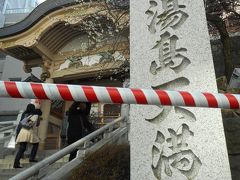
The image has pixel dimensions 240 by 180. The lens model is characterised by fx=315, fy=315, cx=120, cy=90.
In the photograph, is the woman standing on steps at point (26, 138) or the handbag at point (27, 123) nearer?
the woman standing on steps at point (26, 138)

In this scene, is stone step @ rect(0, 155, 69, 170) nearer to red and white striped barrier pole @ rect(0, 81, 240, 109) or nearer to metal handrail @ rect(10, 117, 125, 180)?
metal handrail @ rect(10, 117, 125, 180)

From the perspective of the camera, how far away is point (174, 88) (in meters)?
4.55

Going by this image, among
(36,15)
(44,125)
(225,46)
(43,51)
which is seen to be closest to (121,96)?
(225,46)

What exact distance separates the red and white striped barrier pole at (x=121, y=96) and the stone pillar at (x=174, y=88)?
6.12 ft

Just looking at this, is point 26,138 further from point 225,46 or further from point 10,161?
point 225,46

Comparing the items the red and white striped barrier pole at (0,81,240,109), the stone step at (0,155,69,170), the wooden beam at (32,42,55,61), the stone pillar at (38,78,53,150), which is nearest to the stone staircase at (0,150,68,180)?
the stone step at (0,155,69,170)

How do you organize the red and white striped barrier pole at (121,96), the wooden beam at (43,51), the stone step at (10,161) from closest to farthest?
the red and white striped barrier pole at (121,96), the stone step at (10,161), the wooden beam at (43,51)

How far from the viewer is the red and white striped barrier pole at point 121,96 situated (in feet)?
7.59

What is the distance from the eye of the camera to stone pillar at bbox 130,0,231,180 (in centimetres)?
412

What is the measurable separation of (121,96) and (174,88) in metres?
2.32

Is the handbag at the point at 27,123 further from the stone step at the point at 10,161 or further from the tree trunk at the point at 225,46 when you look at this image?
the tree trunk at the point at 225,46

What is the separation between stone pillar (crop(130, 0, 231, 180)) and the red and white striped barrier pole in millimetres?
1865

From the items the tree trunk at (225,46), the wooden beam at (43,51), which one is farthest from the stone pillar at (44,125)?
the tree trunk at (225,46)

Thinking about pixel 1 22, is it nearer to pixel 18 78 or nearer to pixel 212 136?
pixel 18 78
